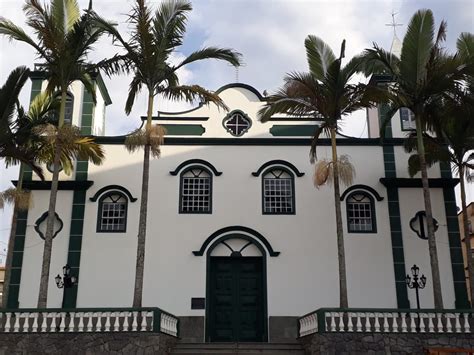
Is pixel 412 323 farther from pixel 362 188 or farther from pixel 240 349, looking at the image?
pixel 362 188

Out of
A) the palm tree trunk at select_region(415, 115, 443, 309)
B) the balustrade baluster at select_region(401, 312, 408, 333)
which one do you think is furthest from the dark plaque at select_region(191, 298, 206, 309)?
the palm tree trunk at select_region(415, 115, 443, 309)

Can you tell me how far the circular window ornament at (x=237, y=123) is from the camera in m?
16.7

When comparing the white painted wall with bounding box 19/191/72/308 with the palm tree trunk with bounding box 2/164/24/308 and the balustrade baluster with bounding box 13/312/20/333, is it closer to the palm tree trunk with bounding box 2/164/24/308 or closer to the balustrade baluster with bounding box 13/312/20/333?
the palm tree trunk with bounding box 2/164/24/308

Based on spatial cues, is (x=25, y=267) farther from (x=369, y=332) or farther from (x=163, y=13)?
(x=369, y=332)

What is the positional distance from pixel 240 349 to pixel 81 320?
352 cm

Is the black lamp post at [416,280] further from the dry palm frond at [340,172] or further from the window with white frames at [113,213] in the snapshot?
the window with white frames at [113,213]

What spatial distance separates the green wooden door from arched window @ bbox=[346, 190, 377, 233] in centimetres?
279

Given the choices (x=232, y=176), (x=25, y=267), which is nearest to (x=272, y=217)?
(x=232, y=176)

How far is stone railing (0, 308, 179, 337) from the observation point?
11.4 meters

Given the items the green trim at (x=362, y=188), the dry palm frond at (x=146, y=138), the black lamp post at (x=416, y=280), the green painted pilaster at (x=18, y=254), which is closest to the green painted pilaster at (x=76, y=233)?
the green painted pilaster at (x=18, y=254)

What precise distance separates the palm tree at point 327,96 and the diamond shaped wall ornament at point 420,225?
352 centimetres

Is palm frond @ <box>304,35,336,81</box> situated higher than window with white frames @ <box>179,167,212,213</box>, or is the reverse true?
palm frond @ <box>304,35,336,81</box>

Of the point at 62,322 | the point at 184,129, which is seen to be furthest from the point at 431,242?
the point at 62,322

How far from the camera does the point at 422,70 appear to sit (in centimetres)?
1300
